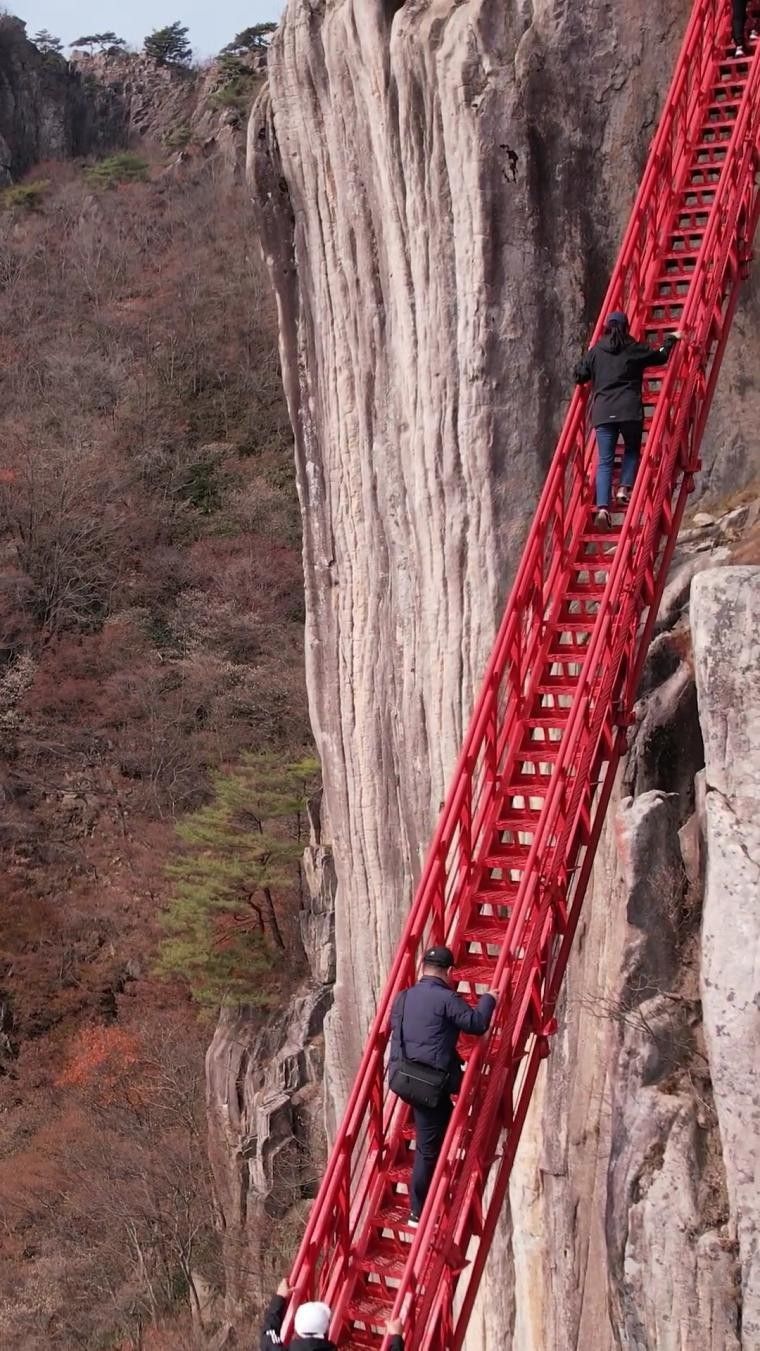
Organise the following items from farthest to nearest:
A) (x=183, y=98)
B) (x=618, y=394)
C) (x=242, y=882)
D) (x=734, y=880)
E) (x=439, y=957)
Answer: (x=183, y=98) < (x=242, y=882) < (x=618, y=394) < (x=734, y=880) < (x=439, y=957)

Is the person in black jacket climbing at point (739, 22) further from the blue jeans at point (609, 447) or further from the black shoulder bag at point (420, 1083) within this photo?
the black shoulder bag at point (420, 1083)

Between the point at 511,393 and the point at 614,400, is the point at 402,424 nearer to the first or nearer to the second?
the point at 511,393

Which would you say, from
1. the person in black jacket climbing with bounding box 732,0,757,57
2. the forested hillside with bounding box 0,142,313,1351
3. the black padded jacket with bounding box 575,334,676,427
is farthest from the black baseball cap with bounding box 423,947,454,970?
the forested hillside with bounding box 0,142,313,1351

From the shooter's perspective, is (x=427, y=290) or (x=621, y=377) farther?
(x=427, y=290)

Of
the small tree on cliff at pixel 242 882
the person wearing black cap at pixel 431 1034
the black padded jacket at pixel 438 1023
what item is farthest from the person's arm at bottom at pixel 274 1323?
the small tree on cliff at pixel 242 882

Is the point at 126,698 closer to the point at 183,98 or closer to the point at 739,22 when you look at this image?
the point at 739,22

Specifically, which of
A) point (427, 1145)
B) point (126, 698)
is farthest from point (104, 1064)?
point (427, 1145)
